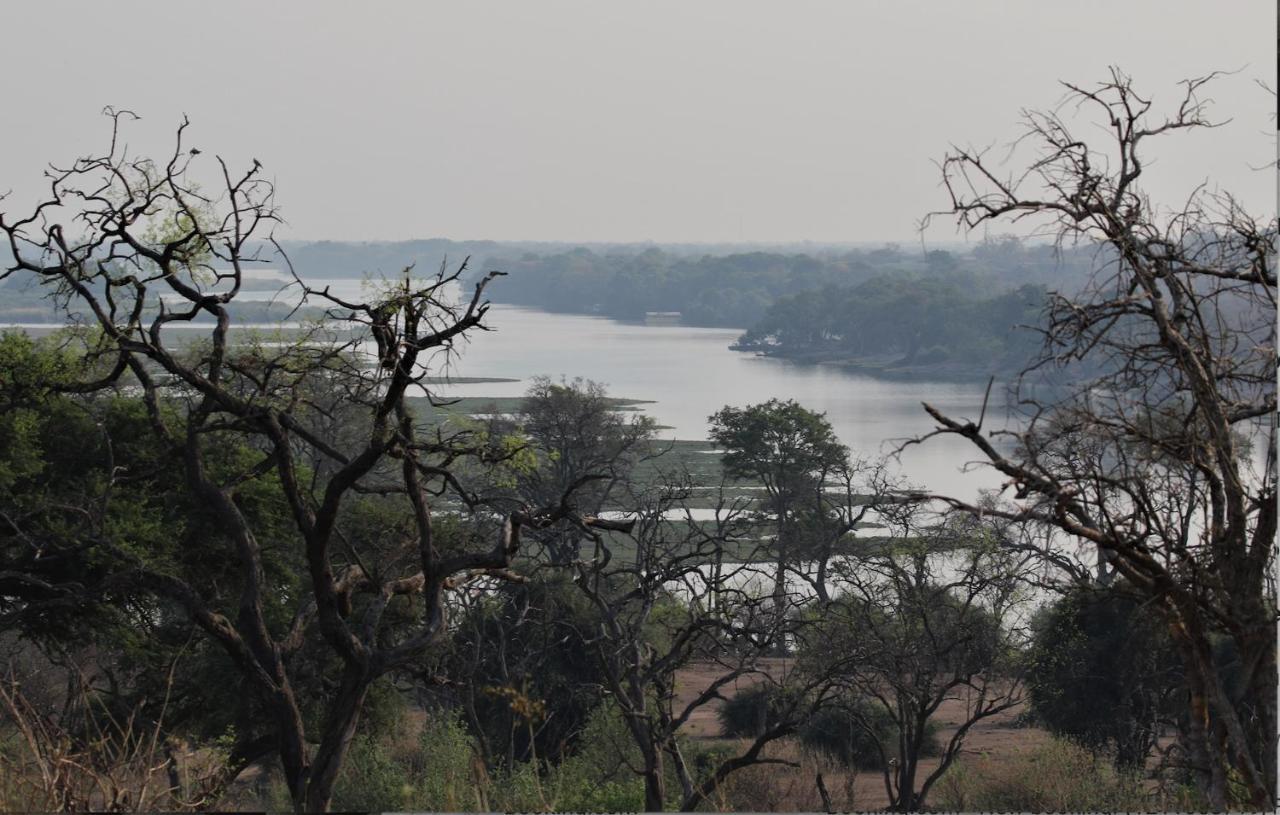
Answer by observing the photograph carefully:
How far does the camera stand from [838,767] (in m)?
13.2

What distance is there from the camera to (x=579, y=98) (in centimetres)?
1697

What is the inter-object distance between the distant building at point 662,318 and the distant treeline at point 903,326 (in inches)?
288

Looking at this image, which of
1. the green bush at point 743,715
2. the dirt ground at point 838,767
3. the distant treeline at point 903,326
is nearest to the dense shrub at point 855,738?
the dirt ground at point 838,767

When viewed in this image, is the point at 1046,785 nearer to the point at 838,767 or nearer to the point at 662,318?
the point at 838,767

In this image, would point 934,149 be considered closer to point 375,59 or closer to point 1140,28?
point 1140,28

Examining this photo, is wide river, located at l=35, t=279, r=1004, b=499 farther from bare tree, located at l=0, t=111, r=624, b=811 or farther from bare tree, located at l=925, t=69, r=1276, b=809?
bare tree, located at l=925, t=69, r=1276, b=809

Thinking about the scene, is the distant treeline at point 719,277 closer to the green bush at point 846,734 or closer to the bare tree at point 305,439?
the green bush at point 846,734

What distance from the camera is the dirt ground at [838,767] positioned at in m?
11.6

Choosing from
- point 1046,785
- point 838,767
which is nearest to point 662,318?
point 838,767

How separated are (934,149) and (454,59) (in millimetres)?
15402

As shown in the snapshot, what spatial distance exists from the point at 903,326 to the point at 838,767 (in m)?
28.9

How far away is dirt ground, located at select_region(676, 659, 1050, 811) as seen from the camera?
11.6 m

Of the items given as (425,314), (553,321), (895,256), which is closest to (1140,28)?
(425,314)

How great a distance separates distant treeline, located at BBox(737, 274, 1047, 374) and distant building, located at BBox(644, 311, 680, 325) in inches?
288
